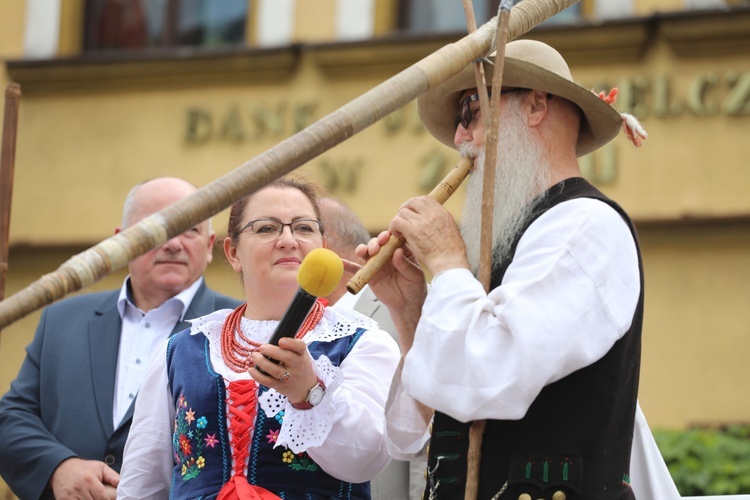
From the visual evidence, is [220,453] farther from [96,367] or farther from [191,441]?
[96,367]

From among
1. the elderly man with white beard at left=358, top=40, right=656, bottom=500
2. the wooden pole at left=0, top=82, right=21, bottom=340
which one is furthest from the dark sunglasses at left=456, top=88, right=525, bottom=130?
the wooden pole at left=0, top=82, right=21, bottom=340

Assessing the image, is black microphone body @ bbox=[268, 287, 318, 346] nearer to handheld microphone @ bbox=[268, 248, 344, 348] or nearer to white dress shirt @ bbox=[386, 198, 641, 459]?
handheld microphone @ bbox=[268, 248, 344, 348]

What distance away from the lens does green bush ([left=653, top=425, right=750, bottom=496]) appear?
7062 mm

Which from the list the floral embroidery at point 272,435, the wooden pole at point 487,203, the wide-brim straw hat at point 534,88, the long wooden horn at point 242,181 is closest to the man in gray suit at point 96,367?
the floral embroidery at point 272,435

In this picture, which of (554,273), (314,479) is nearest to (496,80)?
(554,273)

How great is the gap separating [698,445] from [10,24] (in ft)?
21.6

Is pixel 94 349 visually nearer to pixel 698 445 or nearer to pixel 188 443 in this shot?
pixel 188 443

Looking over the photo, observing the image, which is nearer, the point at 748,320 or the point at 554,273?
the point at 554,273

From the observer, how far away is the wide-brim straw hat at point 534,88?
10.6 feet

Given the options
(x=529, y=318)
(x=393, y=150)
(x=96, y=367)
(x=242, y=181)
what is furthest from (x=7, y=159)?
(x=393, y=150)

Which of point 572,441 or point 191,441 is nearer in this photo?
point 572,441

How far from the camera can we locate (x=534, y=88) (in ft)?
10.7

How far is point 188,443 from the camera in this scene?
3502mm

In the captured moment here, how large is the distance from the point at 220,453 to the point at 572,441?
1.06 meters
